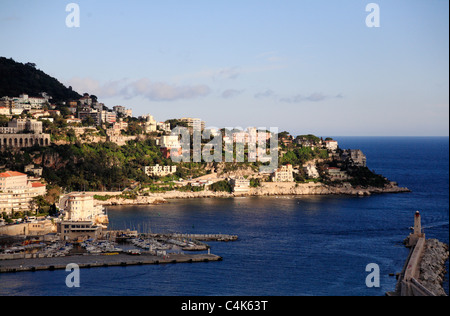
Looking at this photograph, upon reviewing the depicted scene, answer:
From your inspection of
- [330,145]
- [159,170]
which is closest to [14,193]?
[159,170]

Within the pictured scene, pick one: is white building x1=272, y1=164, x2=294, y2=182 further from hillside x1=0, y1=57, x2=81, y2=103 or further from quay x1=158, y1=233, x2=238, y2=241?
hillside x1=0, y1=57, x2=81, y2=103

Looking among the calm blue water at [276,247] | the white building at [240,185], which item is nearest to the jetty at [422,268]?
Result: the calm blue water at [276,247]

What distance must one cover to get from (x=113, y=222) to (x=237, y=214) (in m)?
4.89

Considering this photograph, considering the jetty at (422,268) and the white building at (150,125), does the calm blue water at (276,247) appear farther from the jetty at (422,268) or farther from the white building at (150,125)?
the white building at (150,125)

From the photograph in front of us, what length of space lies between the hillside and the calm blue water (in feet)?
53.3

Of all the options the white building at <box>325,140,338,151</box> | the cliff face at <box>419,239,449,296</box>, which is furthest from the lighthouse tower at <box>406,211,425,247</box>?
the white building at <box>325,140,338,151</box>

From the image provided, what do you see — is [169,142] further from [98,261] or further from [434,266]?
[434,266]

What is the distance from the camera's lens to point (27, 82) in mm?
40094

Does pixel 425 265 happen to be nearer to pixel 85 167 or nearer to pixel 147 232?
pixel 147 232

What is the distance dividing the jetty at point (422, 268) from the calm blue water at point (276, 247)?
373 mm

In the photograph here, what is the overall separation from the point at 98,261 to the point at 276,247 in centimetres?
491

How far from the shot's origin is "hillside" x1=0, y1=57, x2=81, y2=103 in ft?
125

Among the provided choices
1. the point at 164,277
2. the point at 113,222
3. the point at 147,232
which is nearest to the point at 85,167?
the point at 113,222

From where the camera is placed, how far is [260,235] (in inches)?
749
